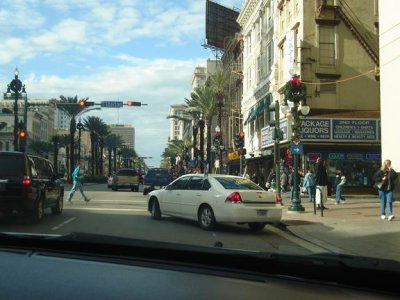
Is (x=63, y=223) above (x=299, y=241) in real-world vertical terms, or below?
above

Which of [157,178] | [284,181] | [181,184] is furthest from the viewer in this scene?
[157,178]

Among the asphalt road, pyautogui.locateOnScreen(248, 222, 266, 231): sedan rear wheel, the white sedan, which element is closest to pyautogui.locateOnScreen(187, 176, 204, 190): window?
the white sedan

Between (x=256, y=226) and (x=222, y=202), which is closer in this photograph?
(x=222, y=202)

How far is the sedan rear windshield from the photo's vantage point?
14107mm

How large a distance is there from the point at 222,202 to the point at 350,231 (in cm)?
320

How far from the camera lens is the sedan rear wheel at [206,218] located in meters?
13.9

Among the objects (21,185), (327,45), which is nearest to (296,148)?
(21,185)

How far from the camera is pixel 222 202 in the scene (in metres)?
13.6

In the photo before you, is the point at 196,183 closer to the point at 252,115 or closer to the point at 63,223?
the point at 63,223

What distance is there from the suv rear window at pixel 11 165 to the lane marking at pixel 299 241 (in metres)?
6.52

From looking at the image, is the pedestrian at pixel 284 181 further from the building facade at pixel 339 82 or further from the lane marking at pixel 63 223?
the lane marking at pixel 63 223

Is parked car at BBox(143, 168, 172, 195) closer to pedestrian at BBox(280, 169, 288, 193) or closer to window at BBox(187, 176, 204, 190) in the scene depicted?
pedestrian at BBox(280, 169, 288, 193)

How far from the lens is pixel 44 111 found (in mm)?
144000

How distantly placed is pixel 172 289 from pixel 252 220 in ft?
37.7
